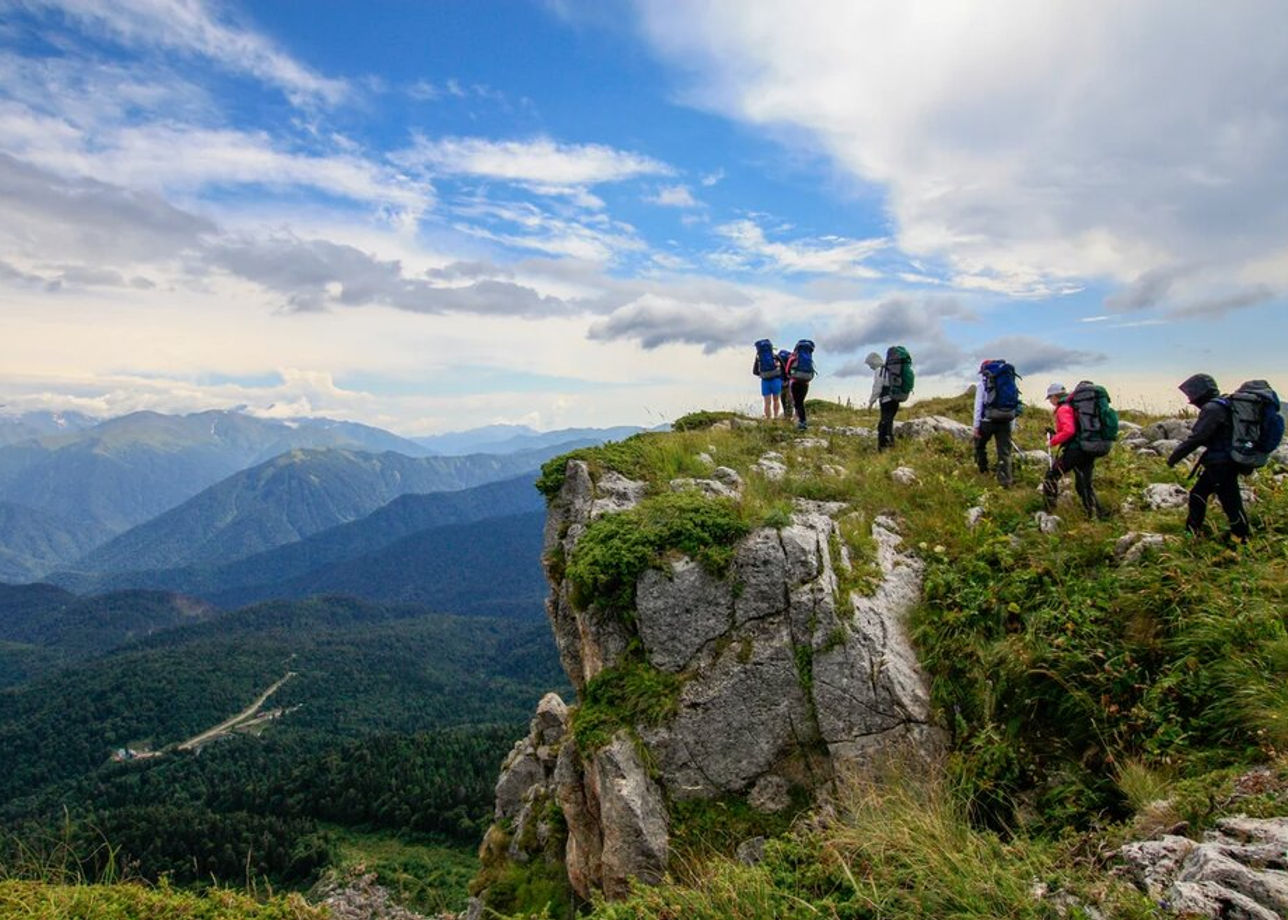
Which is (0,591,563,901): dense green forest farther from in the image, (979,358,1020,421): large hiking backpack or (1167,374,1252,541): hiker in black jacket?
(979,358,1020,421): large hiking backpack

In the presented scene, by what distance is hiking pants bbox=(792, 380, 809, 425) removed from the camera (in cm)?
1839

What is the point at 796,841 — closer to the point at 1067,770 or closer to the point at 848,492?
the point at 1067,770

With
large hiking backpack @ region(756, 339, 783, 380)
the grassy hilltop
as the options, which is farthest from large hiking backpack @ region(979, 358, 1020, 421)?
large hiking backpack @ region(756, 339, 783, 380)

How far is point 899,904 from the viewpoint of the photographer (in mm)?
4695

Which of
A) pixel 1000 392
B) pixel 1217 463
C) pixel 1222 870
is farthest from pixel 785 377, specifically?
pixel 1222 870

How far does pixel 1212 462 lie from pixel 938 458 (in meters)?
6.26

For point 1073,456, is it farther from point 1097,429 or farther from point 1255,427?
point 1255,427

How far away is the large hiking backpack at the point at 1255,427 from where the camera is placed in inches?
341

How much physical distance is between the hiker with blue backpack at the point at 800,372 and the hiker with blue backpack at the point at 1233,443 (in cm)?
964

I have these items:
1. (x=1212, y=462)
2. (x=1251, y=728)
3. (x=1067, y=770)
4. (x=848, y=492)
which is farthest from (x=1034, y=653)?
(x=848, y=492)

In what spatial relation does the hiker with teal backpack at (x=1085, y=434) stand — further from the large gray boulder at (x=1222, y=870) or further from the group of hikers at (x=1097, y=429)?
the large gray boulder at (x=1222, y=870)

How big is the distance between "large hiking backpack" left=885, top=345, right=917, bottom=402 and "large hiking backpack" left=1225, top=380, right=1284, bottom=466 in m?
6.75

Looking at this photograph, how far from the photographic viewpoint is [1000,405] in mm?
13180

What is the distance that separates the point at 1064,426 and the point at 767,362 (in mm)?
9453
